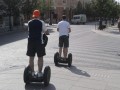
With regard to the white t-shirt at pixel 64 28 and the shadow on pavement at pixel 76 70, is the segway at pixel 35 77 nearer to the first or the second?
the shadow on pavement at pixel 76 70

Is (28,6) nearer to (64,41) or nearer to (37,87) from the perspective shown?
(64,41)

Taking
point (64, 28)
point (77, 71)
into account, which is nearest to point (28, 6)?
point (64, 28)

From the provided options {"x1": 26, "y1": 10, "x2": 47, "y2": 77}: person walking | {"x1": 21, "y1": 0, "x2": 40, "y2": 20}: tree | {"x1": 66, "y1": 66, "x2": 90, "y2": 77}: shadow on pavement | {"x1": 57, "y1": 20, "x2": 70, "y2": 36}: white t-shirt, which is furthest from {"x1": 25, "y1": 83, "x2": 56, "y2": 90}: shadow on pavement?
{"x1": 21, "y1": 0, "x2": 40, "y2": 20}: tree

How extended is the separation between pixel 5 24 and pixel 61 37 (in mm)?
36794

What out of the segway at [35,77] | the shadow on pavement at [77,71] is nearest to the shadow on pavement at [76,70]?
the shadow on pavement at [77,71]

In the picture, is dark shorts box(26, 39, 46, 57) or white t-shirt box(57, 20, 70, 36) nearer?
dark shorts box(26, 39, 46, 57)

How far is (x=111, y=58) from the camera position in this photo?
655 inches

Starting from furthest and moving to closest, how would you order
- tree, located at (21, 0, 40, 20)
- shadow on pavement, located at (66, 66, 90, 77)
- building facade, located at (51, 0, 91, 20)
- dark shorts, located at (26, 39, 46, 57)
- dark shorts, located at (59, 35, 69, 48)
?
building facade, located at (51, 0, 91, 20) < tree, located at (21, 0, 40, 20) < dark shorts, located at (59, 35, 69, 48) < shadow on pavement, located at (66, 66, 90, 77) < dark shorts, located at (26, 39, 46, 57)

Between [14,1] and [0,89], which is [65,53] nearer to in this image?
[0,89]

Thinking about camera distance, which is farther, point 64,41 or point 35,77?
point 64,41

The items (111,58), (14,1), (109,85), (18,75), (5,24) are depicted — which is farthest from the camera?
(5,24)

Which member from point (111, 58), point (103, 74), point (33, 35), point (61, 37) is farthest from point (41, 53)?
point (111, 58)

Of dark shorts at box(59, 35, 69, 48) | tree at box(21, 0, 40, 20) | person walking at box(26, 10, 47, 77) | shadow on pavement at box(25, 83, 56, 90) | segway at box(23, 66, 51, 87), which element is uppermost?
tree at box(21, 0, 40, 20)

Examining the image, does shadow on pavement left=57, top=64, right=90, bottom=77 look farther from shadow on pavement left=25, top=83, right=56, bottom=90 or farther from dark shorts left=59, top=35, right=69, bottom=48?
shadow on pavement left=25, top=83, right=56, bottom=90
